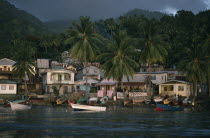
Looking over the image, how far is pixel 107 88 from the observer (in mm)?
87875

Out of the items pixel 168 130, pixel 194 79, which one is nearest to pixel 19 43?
pixel 194 79

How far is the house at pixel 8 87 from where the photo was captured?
284ft

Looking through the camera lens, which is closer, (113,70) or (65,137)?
(65,137)

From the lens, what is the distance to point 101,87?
88.0 meters

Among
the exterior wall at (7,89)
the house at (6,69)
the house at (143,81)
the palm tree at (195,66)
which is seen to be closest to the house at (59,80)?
the exterior wall at (7,89)

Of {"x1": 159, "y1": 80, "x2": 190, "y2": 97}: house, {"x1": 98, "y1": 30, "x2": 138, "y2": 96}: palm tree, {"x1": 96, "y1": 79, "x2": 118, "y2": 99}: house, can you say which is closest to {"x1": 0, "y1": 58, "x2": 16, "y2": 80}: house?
{"x1": 96, "y1": 79, "x2": 118, "y2": 99}: house

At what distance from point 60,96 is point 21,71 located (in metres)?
13.3

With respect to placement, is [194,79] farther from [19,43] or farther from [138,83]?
[19,43]

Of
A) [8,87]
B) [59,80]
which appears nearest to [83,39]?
[59,80]

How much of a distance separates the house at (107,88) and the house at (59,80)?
8.77 meters

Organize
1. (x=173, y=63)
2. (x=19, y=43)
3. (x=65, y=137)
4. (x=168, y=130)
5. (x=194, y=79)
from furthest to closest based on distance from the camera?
(x=19, y=43)
(x=173, y=63)
(x=194, y=79)
(x=168, y=130)
(x=65, y=137)

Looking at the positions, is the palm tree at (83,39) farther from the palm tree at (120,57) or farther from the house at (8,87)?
the house at (8,87)

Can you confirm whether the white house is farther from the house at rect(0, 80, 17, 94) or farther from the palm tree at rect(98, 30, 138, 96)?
the house at rect(0, 80, 17, 94)

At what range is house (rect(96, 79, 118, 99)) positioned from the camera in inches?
3302
